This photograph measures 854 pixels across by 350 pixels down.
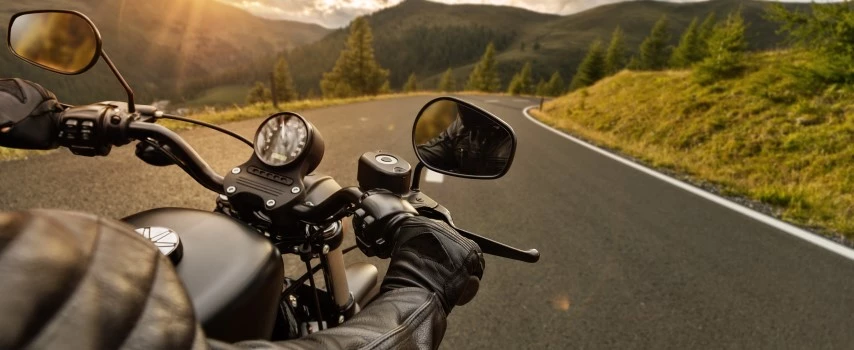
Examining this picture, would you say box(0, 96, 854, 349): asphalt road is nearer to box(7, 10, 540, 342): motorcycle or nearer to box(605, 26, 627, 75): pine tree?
box(7, 10, 540, 342): motorcycle

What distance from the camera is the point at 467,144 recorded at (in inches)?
55.0

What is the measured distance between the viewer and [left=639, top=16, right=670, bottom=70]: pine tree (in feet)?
175

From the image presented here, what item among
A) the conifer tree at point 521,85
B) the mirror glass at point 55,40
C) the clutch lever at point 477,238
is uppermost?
the mirror glass at point 55,40

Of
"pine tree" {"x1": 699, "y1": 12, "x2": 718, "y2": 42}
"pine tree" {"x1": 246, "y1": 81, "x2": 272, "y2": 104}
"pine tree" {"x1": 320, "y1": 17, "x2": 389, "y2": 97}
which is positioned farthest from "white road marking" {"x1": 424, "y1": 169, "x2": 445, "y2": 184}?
"pine tree" {"x1": 246, "y1": 81, "x2": 272, "y2": 104}

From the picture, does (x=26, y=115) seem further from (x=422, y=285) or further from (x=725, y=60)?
(x=725, y=60)

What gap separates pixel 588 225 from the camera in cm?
Answer: 436

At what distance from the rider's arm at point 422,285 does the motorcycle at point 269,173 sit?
0.37 feet

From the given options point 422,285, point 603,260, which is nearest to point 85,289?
point 422,285

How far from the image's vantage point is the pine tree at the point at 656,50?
5341cm

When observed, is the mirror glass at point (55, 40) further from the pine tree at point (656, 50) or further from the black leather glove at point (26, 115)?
the pine tree at point (656, 50)

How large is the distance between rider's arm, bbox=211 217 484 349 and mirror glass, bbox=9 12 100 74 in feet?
3.59

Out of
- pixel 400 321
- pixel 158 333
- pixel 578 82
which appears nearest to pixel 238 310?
pixel 400 321

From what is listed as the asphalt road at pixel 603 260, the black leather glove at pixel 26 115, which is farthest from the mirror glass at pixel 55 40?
the asphalt road at pixel 603 260

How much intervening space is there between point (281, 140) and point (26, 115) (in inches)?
26.1
